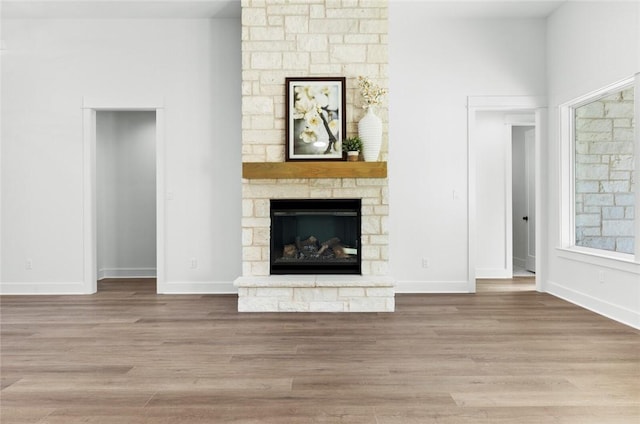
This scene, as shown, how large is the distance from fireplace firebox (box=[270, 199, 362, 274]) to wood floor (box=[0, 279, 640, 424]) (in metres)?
0.62

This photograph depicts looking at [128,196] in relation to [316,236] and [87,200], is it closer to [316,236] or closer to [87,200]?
[87,200]

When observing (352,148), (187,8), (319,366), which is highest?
(187,8)

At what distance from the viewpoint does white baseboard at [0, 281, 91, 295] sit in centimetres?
518

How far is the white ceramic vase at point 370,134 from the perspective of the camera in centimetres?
434

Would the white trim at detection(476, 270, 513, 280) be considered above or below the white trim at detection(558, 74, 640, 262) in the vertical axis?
below

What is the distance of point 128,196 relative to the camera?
253 inches

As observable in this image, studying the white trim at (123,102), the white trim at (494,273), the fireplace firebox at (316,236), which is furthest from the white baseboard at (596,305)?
the white trim at (123,102)

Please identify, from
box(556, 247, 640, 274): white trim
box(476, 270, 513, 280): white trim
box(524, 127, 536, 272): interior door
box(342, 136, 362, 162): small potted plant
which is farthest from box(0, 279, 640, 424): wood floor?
box(524, 127, 536, 272): interior door

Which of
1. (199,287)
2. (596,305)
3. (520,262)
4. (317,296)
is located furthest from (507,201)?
(199,287)

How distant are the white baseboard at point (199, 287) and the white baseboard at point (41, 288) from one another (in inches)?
38.7

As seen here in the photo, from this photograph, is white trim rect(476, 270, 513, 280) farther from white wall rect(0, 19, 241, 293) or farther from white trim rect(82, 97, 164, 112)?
white trim rect(82, 97, 164, 112)

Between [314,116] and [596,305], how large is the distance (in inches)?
123

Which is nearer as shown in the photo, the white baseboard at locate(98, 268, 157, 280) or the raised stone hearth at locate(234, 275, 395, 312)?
the raised stone hearth at locate(234, 275, 395, 312)

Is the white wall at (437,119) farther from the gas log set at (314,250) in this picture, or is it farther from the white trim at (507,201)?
the white trim at (507,201)
